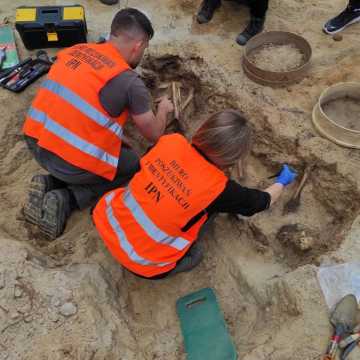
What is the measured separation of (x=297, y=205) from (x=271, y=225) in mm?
322

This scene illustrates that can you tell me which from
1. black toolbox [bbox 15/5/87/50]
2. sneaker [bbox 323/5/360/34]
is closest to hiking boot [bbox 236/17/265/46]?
sneaker [bbox 323/5/360/34]

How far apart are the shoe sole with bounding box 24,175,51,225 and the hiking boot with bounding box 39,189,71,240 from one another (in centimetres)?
4

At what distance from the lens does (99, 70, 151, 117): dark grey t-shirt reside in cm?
289

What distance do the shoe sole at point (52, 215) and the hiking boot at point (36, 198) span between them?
0.05m

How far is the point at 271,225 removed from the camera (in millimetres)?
3570

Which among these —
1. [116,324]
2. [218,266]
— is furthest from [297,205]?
[116,324]

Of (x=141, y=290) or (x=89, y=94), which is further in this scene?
(x=141, y=290)

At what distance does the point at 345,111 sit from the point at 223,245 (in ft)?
6.10

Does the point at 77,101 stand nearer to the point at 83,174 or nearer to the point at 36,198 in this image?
the point at 83,174

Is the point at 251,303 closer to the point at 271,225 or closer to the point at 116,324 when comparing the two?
the point at 271,225

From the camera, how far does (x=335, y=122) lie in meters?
3.87

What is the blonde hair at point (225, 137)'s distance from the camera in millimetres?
2387

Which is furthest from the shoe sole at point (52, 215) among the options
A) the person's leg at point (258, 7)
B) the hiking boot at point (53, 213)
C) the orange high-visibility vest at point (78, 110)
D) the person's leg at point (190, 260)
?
the person's leg at point (258, 7)

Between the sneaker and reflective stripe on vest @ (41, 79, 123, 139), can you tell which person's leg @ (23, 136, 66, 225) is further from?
the sneaker
